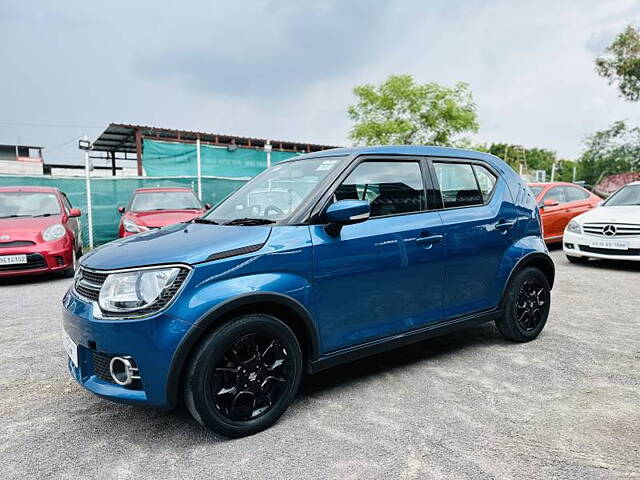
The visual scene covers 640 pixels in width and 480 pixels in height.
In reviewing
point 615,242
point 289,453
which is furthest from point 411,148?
point 615,242

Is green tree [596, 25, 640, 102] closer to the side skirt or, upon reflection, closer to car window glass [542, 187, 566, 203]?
car window glass [542, 187, 566, 203]

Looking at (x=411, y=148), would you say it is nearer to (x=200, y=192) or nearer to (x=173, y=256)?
(x=173, y=256)

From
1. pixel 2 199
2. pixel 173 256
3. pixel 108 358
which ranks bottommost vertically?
pixel 108 358

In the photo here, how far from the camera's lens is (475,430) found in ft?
8.20

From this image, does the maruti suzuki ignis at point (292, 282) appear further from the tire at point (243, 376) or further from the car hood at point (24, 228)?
the car hood at point (24, 228)

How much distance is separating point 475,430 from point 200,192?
36.6 ft

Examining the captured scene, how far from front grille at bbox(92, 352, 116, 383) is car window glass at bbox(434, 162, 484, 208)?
8.06ft

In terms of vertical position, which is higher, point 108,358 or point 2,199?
point 2,199

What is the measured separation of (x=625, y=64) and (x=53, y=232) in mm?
25717

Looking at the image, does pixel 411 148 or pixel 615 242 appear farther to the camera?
pixel 615 242

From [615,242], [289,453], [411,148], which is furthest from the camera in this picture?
[615,242]

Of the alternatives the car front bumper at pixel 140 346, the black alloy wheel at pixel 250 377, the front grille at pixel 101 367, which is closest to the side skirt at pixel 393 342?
the black alloy wheel at pixel 250 377

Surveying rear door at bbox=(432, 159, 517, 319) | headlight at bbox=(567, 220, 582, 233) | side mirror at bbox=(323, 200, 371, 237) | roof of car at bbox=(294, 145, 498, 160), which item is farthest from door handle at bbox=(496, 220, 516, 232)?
headlight at bbox=(567, 220, 582, 233)

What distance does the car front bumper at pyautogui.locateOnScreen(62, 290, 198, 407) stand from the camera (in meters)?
2.23
